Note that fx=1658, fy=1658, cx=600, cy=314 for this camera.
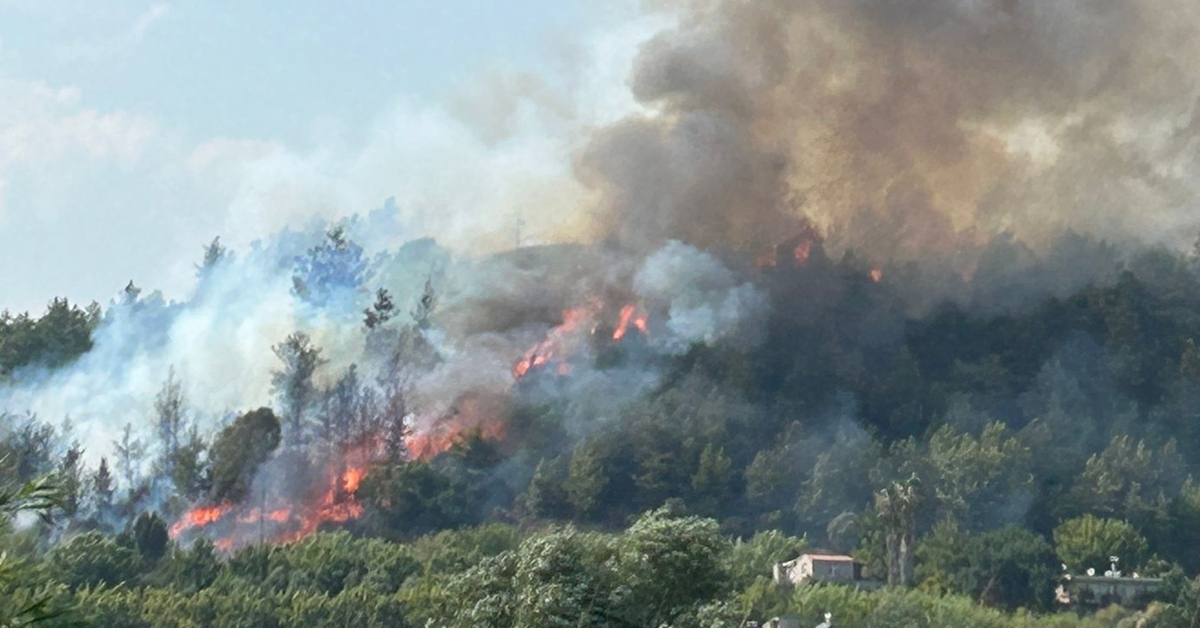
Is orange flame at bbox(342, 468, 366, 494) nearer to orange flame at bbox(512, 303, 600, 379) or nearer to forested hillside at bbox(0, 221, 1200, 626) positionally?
forested hillside at bbox(0, 221, 1200, 626)

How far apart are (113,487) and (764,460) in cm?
3767

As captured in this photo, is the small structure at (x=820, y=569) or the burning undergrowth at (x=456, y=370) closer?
the small structure at (x=820, y=569)

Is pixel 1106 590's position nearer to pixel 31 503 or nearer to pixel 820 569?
pixel 820 569

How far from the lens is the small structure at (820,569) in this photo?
3219 inches

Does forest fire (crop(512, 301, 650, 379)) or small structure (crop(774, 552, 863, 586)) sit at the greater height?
forest fire (crop(512, 301, 650, 379))

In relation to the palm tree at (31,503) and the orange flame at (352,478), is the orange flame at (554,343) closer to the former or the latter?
the orange flame at (352,478)

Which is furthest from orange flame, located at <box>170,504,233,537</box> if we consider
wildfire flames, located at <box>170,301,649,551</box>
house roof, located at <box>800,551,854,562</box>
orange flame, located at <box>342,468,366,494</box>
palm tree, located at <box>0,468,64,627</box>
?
palm tree, located at <box>0,468,64,627</box>

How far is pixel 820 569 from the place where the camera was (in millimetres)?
82188

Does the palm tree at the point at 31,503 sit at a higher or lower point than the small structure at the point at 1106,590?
lower

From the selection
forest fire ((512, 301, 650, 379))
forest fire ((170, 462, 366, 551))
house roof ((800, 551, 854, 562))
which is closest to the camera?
house roof ((800, 551, 854, 562))

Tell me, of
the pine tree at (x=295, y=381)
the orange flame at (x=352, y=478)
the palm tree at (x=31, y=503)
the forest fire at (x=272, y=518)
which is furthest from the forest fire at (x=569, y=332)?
the palm tree at (x=31, y=503)

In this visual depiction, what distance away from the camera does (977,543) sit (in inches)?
3317

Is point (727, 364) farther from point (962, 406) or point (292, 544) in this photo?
point (292, 544)

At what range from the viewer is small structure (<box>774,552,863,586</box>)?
8175 cm
